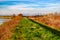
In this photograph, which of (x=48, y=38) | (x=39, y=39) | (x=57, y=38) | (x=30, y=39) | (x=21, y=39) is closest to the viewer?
(x=57, y=38)

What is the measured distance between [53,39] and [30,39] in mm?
3475

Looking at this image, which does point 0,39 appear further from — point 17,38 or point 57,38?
point 57,38

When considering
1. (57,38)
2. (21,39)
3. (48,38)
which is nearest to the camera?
(57,38)

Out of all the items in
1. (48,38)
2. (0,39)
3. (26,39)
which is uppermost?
(48,38)

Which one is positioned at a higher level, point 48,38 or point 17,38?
point 48,38

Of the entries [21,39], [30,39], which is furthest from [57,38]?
[21,39]

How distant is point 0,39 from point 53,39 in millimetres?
7796

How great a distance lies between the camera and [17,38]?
16406 mm

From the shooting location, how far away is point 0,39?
18.0m

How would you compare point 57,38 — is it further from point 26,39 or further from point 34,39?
point 26,39

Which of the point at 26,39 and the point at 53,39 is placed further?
the point at 26,39

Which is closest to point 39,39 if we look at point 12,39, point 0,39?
point 12,39

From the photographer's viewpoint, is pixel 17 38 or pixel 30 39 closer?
pixel 30 39

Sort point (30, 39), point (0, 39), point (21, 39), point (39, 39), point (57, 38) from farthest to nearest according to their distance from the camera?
1. point (0, 39)
2. point (21, 39)
3. point (30, 39)
4. point (39, 39)
5. point (57, 38)
